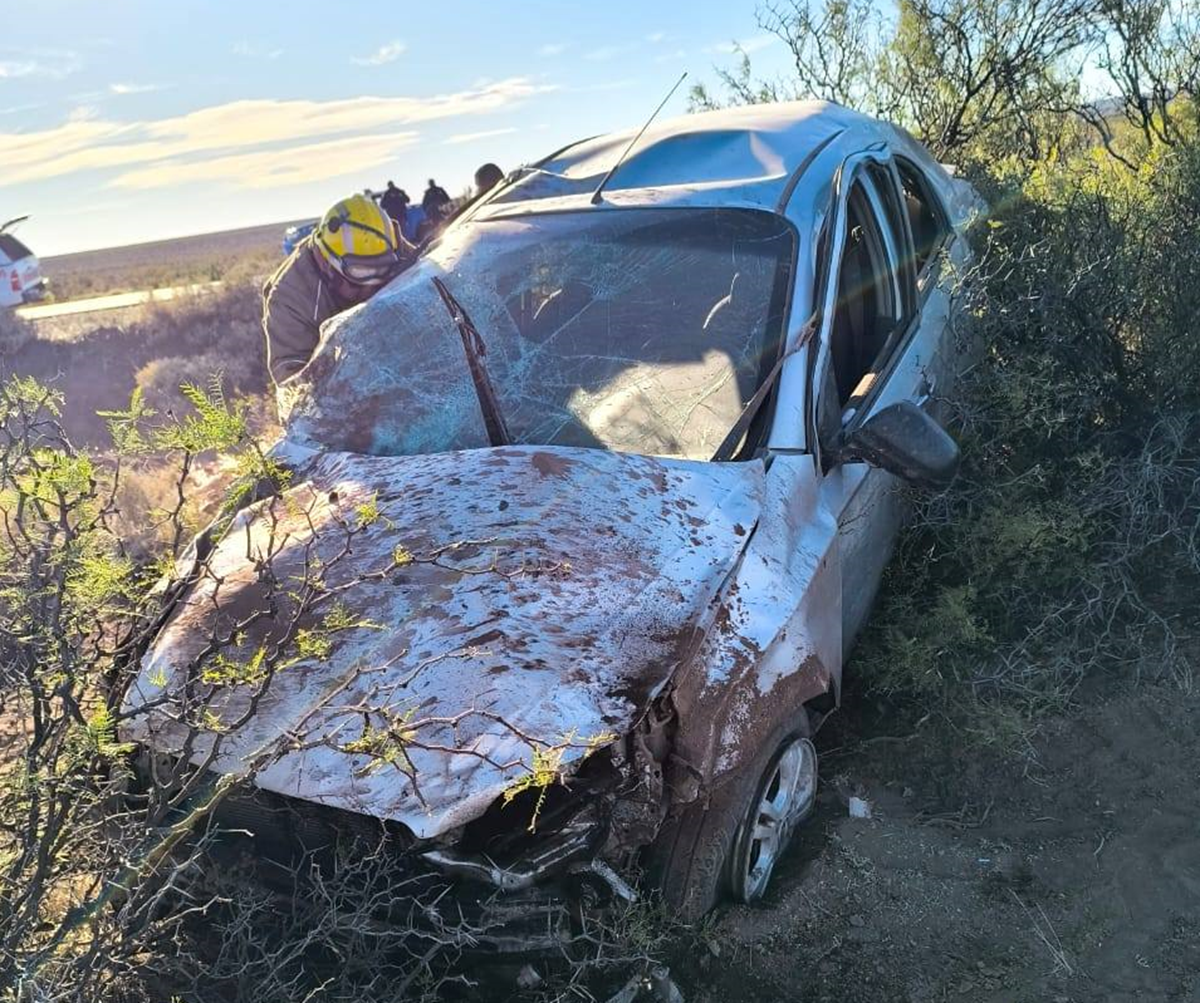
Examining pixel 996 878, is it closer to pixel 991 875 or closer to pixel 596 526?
pixel 991 875

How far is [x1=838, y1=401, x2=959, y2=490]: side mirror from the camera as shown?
266 cm

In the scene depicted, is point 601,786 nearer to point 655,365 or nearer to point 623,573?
point 623,573

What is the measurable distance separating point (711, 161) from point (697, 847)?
103 inches

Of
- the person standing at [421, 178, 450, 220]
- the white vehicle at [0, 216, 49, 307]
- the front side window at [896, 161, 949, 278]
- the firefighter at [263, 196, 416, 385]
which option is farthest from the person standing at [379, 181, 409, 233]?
the white vehicle at [0, 216, 49, 307]

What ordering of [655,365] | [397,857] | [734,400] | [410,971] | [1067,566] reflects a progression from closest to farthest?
[397,857]
[410,971]
[734,400]
[655,365]
[1067,566]

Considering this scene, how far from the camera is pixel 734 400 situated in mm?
2908

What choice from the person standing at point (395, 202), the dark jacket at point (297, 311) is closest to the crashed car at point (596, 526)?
the dark jacket at point (297, 311)

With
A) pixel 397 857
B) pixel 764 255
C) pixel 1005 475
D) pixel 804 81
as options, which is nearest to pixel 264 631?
pixel 397 857

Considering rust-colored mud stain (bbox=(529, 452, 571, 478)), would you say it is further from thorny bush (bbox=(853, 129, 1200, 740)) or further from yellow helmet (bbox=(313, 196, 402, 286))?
yellow helmet (bbox=(313, 196, 402, 286))

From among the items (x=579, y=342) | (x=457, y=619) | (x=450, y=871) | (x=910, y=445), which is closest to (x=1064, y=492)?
(x=910, y=445)

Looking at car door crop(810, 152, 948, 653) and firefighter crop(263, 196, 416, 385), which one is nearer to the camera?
car door crop(810, 152, 948, 653)

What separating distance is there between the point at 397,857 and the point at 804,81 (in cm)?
796

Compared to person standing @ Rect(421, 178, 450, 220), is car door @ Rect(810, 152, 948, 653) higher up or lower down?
lower down

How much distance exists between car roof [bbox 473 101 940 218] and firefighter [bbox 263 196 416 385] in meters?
1.20
